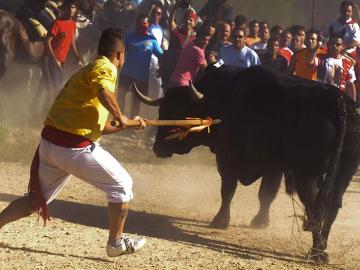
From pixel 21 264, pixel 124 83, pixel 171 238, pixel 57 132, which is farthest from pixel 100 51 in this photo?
pixel 124 83

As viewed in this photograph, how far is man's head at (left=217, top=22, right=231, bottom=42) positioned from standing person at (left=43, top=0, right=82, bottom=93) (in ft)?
7.49

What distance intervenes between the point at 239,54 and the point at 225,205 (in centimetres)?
431

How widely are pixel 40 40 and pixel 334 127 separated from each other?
785 centimetres

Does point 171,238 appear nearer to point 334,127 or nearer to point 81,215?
point 81,215

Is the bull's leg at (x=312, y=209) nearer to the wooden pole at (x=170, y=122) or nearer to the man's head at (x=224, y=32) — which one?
the wooden pole at (x=170, y=122)

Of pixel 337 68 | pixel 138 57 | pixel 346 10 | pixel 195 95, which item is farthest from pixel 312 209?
pixel 346 10

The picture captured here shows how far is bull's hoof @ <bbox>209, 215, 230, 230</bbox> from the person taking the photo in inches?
388

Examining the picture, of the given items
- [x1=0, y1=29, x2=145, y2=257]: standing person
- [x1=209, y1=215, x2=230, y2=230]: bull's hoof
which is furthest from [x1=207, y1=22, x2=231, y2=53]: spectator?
[x1=0, y1=29, x2=145, y2=257]: standing person

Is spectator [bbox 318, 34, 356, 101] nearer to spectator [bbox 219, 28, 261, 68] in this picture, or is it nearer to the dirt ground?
spectator [bbox 219, 28, 261, 68]

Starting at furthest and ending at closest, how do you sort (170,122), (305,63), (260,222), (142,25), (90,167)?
(142,25) → (305,63) → (260,222) → (170,122) → (90,167)

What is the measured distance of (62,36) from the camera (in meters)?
15.2

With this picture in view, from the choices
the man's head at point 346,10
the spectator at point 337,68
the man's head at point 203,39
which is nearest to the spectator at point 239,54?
the man's head at point 203,39

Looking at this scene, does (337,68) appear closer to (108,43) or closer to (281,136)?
(281,136)

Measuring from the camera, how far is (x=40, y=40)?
608 inches
